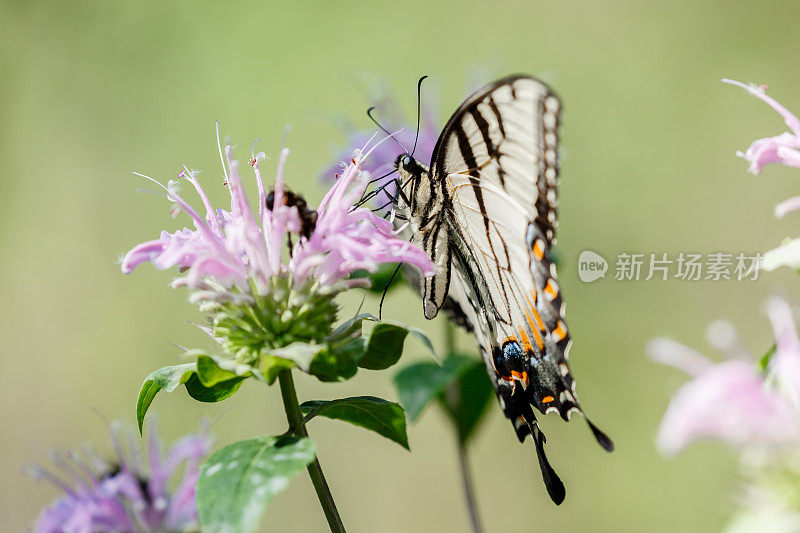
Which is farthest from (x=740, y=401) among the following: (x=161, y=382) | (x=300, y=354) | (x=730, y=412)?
(x=161, y=382)

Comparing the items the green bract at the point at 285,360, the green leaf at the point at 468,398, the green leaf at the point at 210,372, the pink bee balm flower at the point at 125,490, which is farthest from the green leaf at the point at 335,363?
the green leaf at the point at 468,398

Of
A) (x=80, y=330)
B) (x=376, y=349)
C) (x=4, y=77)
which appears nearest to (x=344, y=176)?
(x=376, y=349)

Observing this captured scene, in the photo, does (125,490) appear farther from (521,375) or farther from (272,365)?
(521,375)

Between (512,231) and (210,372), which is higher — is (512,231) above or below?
above

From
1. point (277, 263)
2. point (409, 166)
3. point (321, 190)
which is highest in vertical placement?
point (321, 190)

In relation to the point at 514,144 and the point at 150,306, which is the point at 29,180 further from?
the point at 514,144

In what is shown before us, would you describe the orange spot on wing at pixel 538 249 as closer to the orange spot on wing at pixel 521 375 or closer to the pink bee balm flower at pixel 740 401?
the orange spot on wing at pixel 521 375

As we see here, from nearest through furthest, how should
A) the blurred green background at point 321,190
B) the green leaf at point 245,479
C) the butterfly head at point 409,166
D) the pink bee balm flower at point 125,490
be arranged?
1. the green leaf at point 245,479
2. the pink bee balm flower at point 125,490
3. the butterfly head at point 409,166
4. the blurred green background at point 321,190
